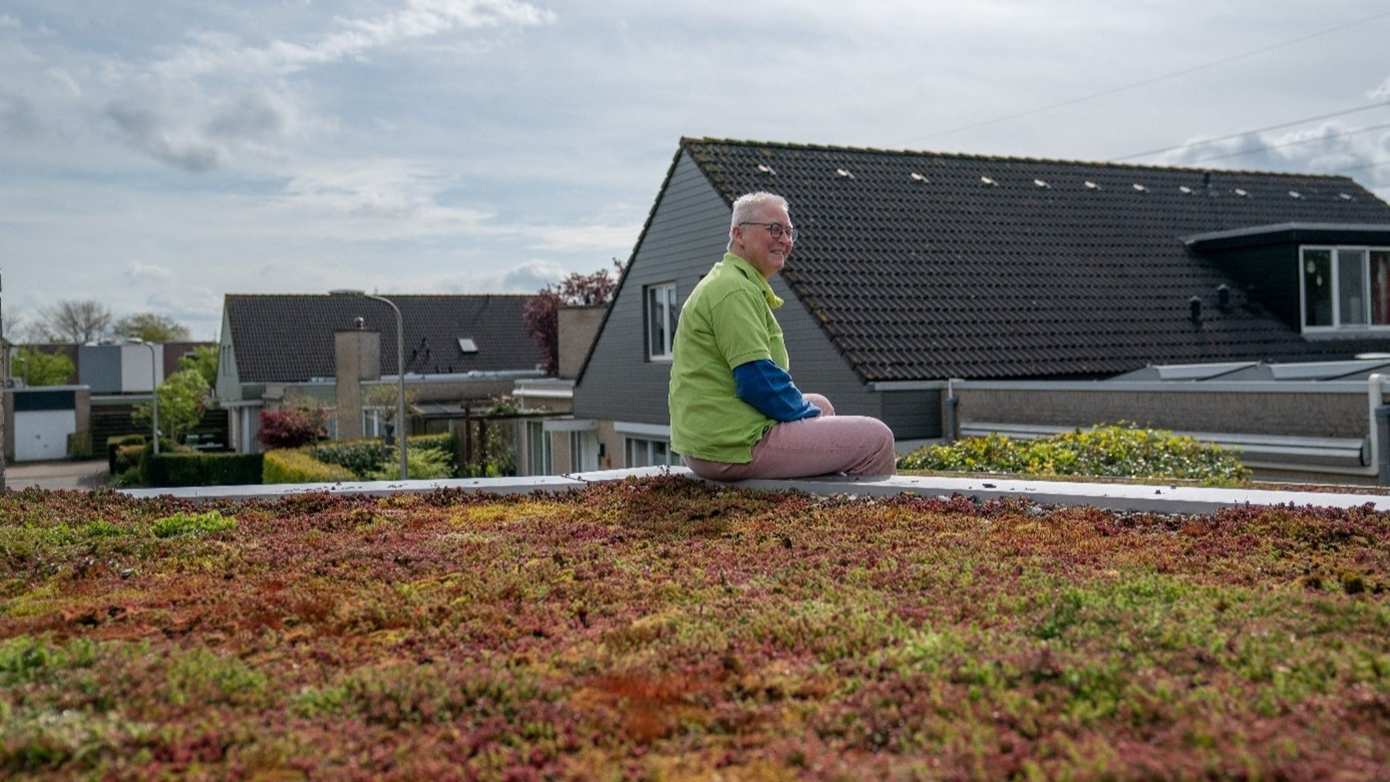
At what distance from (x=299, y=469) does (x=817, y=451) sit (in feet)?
76.2

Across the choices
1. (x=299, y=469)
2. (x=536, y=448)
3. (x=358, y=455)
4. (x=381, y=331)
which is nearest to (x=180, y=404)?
(x=381, y=331)

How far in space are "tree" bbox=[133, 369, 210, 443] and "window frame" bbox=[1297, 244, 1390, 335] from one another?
4313 centimetres

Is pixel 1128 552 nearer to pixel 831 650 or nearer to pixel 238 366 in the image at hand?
pixel 831 650

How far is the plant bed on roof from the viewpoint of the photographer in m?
2.94

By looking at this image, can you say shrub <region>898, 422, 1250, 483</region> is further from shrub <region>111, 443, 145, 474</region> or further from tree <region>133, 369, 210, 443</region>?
tree <region>133, 369, 210, 443</region>

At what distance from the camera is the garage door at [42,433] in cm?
5869

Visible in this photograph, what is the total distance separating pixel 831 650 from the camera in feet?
12.3

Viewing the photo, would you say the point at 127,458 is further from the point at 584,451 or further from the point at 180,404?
the point at 584,451

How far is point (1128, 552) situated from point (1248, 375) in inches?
500

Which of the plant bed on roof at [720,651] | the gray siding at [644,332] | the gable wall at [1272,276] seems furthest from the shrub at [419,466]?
the plant bed on roof at [720,651]

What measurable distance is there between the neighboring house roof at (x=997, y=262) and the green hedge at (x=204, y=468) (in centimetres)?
2340

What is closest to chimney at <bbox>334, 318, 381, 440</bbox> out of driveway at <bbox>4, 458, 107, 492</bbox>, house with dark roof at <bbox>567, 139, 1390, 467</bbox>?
driveway at <bbox>4, 458, 107, 492</bbox>

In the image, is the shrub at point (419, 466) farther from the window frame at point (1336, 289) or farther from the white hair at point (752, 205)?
the white hair at point (752, 205)

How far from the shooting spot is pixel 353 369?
39531 mm
